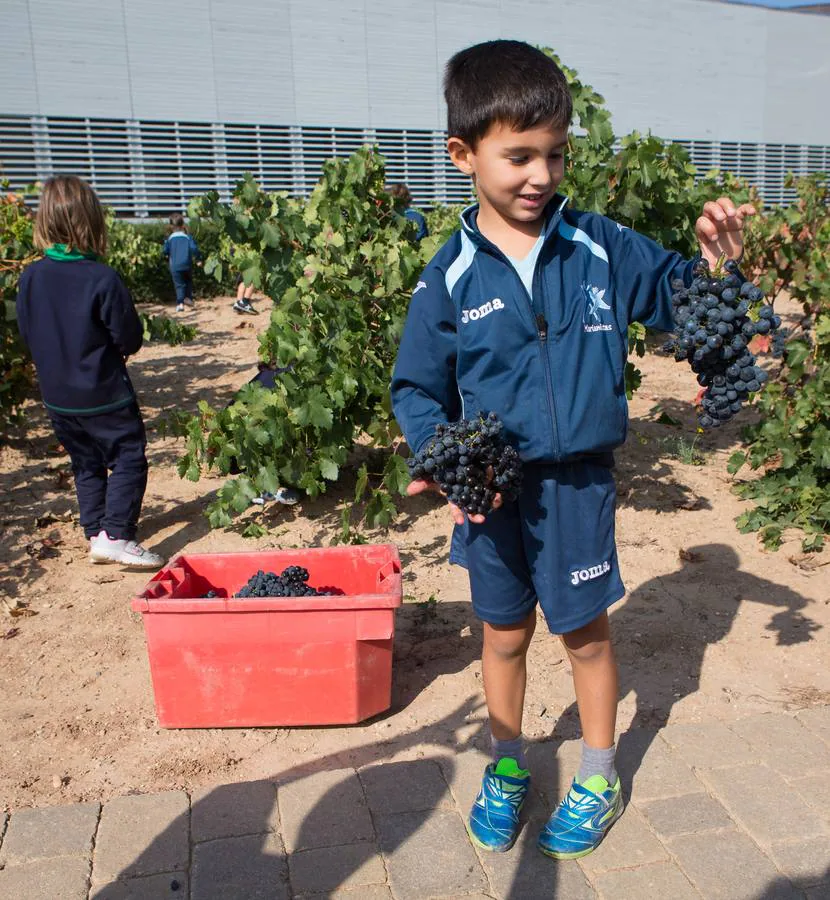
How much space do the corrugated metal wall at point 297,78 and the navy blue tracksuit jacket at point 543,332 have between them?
16.5 metres

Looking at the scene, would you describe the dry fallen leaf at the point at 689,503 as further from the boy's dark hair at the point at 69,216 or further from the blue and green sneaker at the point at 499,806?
the boy's dark hair at the point at 69,216

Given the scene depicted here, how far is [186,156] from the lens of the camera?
17922 mm

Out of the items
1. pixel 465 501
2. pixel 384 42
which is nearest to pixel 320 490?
pixel 465 501

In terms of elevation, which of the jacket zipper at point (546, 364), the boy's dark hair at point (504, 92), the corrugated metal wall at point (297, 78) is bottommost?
the jacket zipper at point (546, 364)

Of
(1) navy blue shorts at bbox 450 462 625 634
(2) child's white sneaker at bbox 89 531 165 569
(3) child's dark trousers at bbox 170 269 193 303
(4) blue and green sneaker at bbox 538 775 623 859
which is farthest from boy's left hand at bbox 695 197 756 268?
(3) child's dark trousers at bbox 170 269 193 303

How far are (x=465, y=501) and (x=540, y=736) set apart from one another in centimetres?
127

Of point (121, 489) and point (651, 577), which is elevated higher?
point (121, 489)

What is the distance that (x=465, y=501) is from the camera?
1.93 m

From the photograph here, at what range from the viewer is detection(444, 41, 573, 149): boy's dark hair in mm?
1955

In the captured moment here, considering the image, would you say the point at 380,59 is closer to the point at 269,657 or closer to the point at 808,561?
the point at 808,561

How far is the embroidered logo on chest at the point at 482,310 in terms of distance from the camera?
2047mm

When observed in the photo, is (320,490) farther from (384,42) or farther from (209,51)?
(384,42)

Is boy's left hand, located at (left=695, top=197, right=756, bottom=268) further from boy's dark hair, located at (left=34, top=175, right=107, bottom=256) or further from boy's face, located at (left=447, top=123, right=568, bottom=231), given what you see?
boy's dark hair, located at (left=34, top=175, right=107, bottom=256)

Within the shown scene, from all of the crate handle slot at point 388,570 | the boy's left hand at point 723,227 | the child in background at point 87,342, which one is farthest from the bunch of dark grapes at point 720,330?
the child in background at point 87,342
